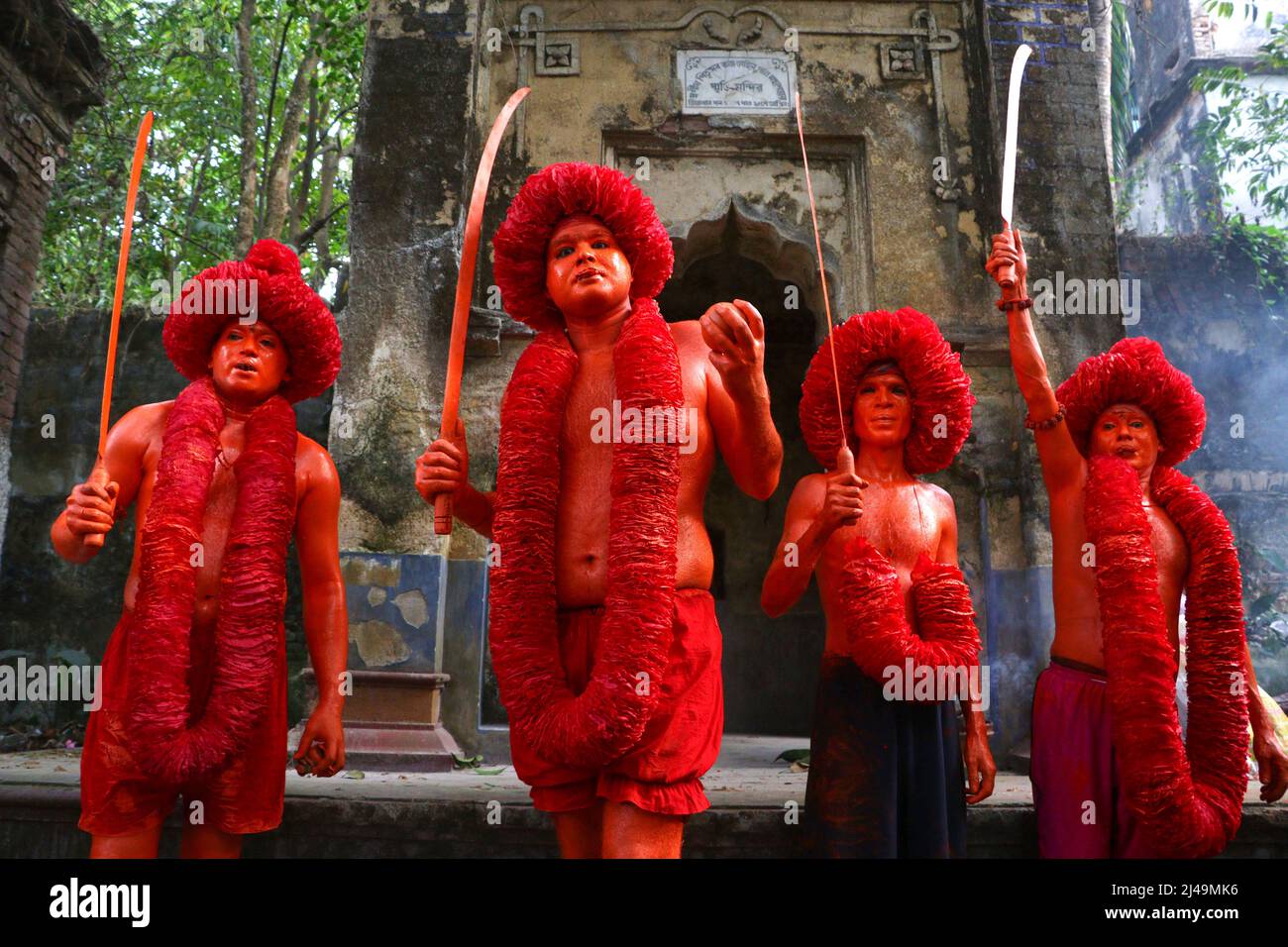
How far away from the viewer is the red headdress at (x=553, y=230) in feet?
10.0

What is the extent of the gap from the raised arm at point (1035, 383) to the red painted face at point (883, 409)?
1.32 feet

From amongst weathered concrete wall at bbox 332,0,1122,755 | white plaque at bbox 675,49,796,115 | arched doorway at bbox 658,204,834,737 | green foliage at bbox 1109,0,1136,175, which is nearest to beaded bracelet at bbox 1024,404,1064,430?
weathered concrete wall at bbox 332,0,1122,755

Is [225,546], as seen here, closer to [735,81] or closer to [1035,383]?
[1035,383]

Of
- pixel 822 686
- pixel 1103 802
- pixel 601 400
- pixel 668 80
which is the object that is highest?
pixel 668 80

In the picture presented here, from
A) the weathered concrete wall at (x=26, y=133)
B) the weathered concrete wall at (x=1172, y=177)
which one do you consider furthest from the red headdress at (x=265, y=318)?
the weathered concrete wall at (x=1172, y=177)

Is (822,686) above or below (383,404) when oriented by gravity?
below

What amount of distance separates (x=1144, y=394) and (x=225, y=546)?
3.17 metres

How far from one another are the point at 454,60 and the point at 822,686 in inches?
184

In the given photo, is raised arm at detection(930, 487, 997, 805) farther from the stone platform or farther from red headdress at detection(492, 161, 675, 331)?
red headdress at detection(492, 161, 675, 331)

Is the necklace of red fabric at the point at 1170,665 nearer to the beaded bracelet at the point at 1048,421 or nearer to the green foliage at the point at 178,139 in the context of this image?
the beaded bracelet at the point at 1048,421
